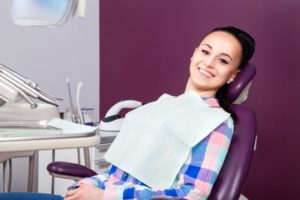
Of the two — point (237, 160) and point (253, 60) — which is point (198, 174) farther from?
point (253, 60)

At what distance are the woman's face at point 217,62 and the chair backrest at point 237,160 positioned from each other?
0.10m

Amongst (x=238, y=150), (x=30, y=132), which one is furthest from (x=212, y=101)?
(x=30, y=132)

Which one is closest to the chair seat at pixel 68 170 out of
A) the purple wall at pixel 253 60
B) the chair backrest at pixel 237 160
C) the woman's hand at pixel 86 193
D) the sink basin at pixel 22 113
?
the woman's hand at pixel 86 193

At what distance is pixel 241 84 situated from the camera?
1.22 metres

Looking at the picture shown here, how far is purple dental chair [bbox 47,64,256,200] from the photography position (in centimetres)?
105

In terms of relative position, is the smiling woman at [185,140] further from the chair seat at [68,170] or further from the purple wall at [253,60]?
the purple wall at [253,60]

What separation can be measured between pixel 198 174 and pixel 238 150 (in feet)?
0.38

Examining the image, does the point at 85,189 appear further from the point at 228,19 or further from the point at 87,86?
the point at 87,86

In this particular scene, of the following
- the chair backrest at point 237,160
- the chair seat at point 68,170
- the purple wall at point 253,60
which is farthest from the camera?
the purple wall at point 253,60

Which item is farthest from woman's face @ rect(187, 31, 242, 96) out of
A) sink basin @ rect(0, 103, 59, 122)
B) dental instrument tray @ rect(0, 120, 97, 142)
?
sink basin @ rect(0, 103, 59, 122)

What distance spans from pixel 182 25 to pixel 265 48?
0.59 m

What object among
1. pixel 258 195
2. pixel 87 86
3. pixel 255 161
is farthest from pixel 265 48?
pixel 87 86

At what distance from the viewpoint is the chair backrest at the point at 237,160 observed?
1043 millimetres

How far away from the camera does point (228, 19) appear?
6.15ft
